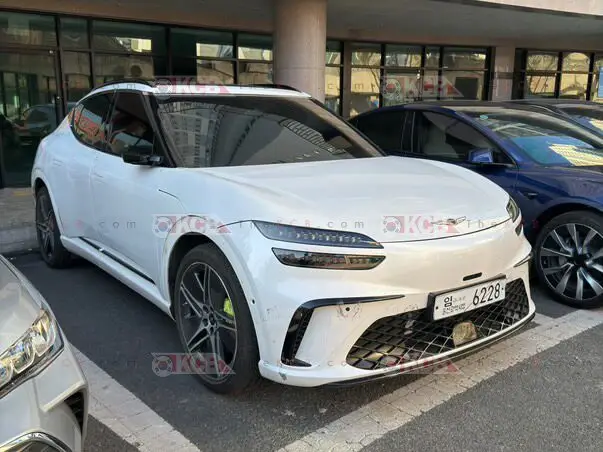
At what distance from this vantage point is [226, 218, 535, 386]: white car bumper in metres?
2.50

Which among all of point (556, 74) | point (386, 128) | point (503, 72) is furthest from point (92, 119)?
point (556, 74)

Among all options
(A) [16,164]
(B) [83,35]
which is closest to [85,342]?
(A) [16,164]

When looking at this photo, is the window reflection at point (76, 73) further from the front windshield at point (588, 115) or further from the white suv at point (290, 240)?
the front windshield at point (588, 115)

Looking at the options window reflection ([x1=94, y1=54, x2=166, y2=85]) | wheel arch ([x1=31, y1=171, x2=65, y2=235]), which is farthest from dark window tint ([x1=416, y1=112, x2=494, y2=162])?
window reflection ([x1=94, y1=54, x2=166, y2=85])

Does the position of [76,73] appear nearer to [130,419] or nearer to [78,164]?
[78,164]

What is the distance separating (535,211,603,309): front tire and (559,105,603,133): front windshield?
6.34ft

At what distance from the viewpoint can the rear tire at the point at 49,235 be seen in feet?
16.5

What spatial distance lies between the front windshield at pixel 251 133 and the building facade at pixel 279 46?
4.72m

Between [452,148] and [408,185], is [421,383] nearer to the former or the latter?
[408,185]

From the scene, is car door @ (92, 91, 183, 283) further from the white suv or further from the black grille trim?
the black grille trim

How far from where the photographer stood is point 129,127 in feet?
12.8

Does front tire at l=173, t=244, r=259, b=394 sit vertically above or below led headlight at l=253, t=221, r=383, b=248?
below

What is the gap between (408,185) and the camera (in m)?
3.20

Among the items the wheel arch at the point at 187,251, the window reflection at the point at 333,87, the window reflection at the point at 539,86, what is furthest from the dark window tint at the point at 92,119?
the window reflection at the point at 539,86
